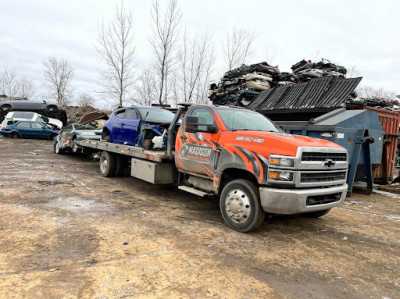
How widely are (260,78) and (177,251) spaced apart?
986 centimetres

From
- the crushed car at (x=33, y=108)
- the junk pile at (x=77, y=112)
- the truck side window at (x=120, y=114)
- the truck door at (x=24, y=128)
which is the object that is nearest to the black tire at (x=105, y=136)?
the truck side window at (x=120, y=114)

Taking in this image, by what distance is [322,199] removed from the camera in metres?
4.22

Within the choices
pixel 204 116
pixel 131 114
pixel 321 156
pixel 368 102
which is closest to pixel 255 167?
pixel 321 156

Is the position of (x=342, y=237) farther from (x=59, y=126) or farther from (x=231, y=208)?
(x=59, y=126)

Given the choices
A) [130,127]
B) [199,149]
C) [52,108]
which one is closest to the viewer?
[199,149]

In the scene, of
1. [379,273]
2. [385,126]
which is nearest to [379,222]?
[379,273]

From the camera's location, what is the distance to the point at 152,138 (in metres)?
7.02

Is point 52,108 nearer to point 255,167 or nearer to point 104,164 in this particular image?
point 104,164

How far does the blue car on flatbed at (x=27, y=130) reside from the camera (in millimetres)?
18000

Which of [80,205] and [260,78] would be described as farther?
[260,78]

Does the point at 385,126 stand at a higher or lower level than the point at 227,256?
higher

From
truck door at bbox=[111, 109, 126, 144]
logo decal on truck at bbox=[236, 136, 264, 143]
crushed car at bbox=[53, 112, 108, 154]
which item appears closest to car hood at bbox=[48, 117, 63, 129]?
crushed car at bbox=[53, 112, 108, 154]

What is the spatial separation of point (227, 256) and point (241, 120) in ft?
7.97

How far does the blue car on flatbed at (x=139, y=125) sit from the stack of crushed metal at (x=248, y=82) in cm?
484
